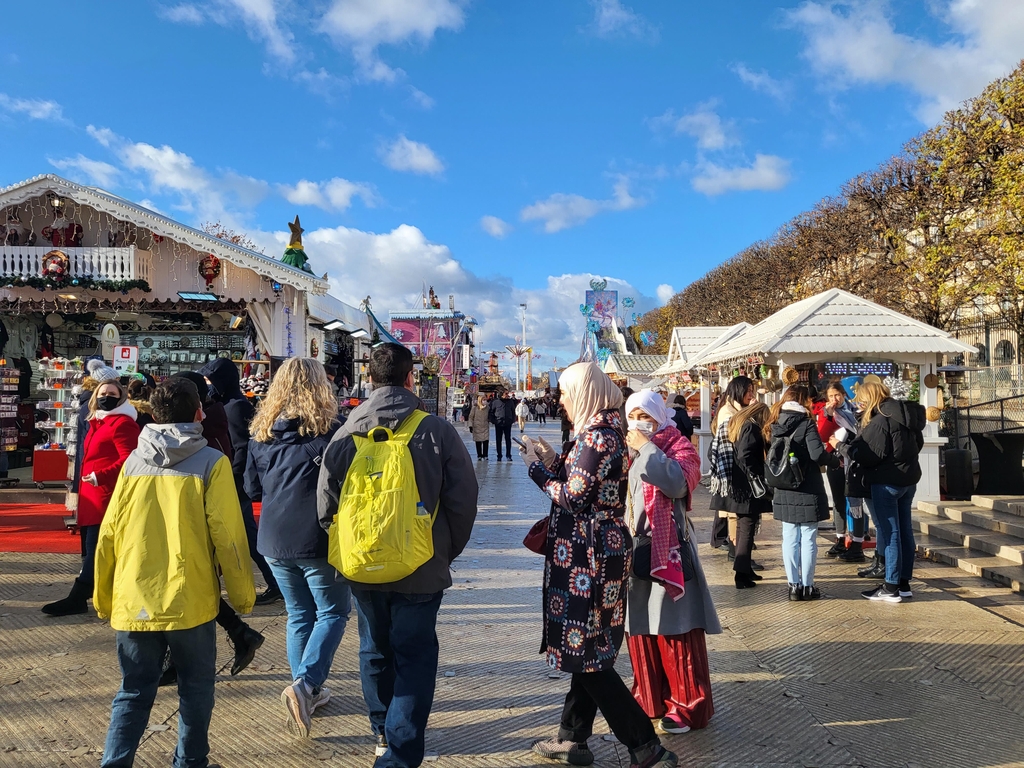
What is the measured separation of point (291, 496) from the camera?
3531 millimetres

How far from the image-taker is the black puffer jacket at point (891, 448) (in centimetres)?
580

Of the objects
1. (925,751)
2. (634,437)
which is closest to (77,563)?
(634,437)

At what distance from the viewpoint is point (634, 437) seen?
3.43m

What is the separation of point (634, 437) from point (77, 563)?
5.99m

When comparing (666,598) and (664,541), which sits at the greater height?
(664,541)

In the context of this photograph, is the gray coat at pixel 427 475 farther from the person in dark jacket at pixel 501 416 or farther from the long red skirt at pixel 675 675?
the person in dark jacket at pixel 501 416

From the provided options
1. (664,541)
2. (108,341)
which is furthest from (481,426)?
(664,541)

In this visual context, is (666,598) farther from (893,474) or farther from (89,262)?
(89,262)

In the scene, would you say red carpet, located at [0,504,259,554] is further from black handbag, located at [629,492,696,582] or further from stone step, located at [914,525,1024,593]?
stone step, located at [914,525,1024,593]

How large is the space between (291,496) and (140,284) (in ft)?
36.9

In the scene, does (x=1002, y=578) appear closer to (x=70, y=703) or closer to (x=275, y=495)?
(x=275, y=495)

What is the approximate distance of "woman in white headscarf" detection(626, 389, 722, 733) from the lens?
3.38 meters

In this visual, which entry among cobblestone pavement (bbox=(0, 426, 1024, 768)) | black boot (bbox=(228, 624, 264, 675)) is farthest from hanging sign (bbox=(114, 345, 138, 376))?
black boot (bbox=(228, 624, 264, 675))

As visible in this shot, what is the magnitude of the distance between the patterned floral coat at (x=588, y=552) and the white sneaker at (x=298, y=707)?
118 cm
